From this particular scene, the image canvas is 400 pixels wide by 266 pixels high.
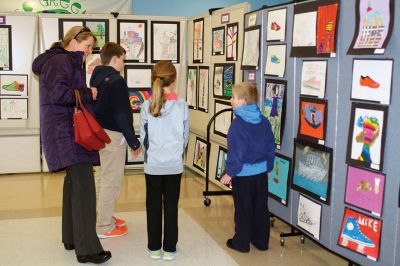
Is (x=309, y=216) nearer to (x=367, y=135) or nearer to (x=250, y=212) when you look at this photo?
(x=250, y=212)

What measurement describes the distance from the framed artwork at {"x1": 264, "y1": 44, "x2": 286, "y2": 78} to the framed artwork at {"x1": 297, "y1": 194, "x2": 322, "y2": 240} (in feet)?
3.17

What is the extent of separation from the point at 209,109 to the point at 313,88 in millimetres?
2074

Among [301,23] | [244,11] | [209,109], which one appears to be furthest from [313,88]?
[209,109]

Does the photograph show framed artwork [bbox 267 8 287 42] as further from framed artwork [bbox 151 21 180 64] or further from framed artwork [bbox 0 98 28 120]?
framed artwork [bbox 0 98 28 120]

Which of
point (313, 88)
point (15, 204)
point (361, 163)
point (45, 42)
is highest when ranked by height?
point (45, 42)

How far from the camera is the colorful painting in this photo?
Result: 9.96ft

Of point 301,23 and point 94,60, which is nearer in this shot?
point 301,23

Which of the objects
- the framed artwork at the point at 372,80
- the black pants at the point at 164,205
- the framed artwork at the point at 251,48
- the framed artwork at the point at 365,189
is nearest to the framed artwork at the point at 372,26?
the framed artwork at the point at 372,80

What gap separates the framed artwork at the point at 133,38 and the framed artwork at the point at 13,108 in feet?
4.45

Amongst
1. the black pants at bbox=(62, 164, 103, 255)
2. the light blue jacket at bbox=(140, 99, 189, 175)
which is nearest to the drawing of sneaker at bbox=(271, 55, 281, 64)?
the light blue jacket at bbox=(140, 99, 189, 175)

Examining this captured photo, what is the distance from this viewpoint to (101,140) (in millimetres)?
2980

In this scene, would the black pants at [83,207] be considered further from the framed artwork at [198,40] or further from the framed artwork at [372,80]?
the framed artwork at [198,40]

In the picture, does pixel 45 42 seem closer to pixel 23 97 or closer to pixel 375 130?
pixel 23 97

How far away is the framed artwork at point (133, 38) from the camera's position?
229 inches
